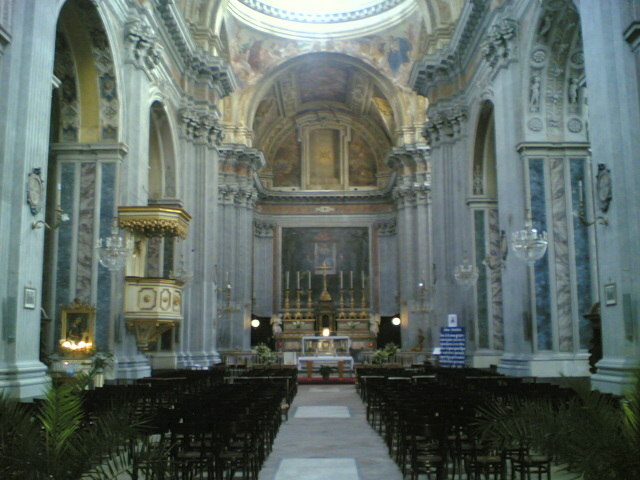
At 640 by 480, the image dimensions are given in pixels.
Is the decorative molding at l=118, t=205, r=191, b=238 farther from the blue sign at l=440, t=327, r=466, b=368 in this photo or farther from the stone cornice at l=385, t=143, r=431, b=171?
the stone cornice at l=385, t=143, r=431, b=171

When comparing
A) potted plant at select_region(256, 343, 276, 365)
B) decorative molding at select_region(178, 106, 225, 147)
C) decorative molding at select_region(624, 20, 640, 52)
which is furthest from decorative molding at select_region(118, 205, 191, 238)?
potted plant at select_region(256, 343, 276, 365)

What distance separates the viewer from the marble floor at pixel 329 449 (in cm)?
801

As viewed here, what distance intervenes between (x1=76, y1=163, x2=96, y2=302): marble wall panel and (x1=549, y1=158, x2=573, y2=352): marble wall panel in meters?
Result: 9.75

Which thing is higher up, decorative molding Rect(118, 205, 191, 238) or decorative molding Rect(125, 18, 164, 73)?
decorative molding Rect(125, 18, 164, 73)

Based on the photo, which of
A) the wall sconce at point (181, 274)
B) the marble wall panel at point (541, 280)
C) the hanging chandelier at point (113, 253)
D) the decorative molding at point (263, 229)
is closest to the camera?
the hanging chandelier at point (113, 253)

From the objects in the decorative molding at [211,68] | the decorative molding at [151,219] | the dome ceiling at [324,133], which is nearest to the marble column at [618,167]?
the decorative molding at [151,219]

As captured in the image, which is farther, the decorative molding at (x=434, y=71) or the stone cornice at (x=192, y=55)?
the decorative molding at (x=434, y=71)

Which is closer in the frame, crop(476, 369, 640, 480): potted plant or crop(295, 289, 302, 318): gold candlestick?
crop(476, 369, 640, 480): potted plant

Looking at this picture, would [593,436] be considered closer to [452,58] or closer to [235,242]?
[452,58]

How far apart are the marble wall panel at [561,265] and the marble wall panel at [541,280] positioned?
7.6 inches

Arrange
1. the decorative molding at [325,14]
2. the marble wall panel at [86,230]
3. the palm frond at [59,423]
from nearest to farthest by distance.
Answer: the palm frond at [59,423] < the marble wall panel at [86,230] < the decorative molding at [325,14]

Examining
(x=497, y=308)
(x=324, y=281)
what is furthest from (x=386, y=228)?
(x=497, y=308)

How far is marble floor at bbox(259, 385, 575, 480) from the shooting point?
26.3 feet

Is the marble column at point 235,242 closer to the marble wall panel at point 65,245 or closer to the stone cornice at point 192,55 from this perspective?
the stone cornice at point 192,55
